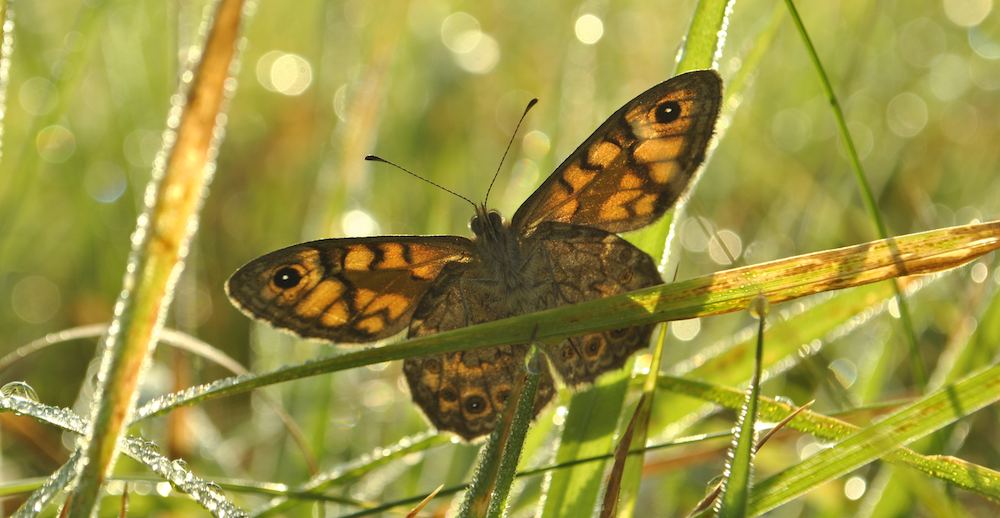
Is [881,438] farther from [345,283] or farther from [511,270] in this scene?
[345,283]

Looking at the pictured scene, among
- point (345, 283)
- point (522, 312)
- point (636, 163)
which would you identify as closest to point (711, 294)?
point (636, 163)

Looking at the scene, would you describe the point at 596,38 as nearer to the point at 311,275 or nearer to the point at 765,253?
the point at 765,253

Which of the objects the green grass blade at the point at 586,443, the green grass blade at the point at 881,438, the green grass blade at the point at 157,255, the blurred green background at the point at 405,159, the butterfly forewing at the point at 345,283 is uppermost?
the blurred green background at the point at 405,159

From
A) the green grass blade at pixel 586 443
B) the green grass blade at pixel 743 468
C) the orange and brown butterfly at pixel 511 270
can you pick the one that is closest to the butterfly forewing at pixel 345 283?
the orange and brown butterfly at pixel 511 270

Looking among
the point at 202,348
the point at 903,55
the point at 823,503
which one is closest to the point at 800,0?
the point at 903,55

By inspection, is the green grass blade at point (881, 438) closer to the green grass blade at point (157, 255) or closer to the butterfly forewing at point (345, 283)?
the butterfly forewing at point (345, 283)

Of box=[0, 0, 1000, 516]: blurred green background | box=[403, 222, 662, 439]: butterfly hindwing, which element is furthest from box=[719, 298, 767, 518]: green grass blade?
box=[0, 0, 1000, 516]: blurred green background
